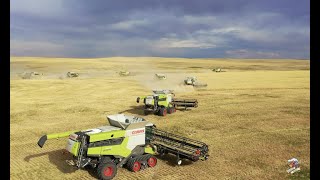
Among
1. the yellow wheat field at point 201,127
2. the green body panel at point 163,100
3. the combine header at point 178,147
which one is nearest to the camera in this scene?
the yellow wheat field at point 201,127

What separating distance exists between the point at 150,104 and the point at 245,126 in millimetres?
8927

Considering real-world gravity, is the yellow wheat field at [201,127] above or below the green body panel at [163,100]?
below

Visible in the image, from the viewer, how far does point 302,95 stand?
1649 inches

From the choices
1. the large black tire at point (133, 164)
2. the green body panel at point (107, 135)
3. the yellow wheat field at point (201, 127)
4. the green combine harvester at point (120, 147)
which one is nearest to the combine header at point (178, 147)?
the green combine harvester at point (120, 147)

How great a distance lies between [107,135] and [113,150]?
89cm

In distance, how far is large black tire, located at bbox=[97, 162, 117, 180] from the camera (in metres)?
→ 15.2

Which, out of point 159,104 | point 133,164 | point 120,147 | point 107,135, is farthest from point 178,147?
point 159,104

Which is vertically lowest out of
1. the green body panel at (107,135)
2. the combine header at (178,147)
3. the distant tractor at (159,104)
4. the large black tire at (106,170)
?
the large black tire at (106,170)

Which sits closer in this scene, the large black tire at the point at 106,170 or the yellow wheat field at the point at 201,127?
the large black tire at the point at 106,170

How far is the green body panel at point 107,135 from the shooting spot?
15.1 metres

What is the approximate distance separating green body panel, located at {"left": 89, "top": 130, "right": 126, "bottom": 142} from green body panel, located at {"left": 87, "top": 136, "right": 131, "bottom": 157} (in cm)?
42

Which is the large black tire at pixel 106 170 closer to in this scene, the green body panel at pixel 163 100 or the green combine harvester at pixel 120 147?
the green combine harvester at pixel 120 147
